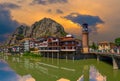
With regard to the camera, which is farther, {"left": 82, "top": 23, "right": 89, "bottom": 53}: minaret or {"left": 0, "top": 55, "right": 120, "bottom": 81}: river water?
{"left": 82, "top": 23, "right": 89, "bottom": 53}: minaret

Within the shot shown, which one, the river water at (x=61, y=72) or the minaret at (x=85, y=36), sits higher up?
the minaret at (x=85, y=36)

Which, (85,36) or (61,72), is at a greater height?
(85,36)

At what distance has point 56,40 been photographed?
9869 centimetres

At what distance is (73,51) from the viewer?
91500 mm

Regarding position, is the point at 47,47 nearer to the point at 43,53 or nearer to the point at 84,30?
the point at 43,53

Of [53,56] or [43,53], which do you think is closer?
[53,56]

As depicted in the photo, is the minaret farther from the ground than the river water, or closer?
farther from the ground

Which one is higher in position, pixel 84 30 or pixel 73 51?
pixel 84 30

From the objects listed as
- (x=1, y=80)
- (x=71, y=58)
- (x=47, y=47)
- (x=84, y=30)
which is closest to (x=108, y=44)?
(x=84, y=30)

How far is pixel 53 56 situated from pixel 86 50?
43.9ft

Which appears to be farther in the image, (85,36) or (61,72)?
(85,36)

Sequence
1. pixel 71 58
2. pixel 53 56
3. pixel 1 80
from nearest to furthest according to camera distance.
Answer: pixel 1 80
pixel 71 58
pixel 53 56

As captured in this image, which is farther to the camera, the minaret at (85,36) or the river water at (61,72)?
the minaret at (85,36)

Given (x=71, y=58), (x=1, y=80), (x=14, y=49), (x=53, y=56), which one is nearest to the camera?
(x=1, y=80)
